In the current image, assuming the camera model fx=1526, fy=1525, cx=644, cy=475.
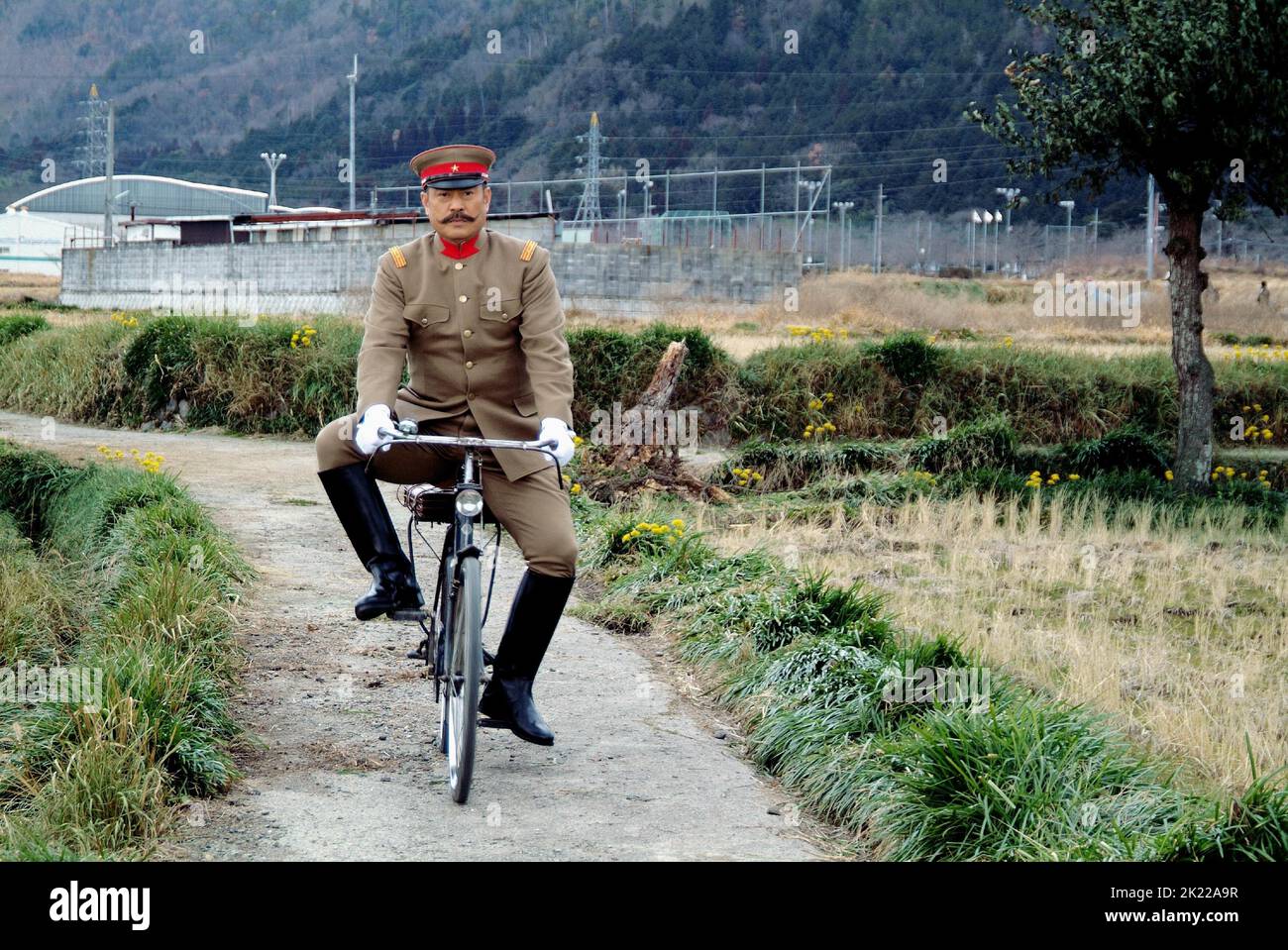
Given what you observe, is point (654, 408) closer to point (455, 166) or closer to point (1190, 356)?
point (1190, 356)

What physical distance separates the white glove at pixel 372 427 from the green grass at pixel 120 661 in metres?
1.13

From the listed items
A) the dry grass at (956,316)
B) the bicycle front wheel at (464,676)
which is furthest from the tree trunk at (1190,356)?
the bicycle front wheel at (464,676)

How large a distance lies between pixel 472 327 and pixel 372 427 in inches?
28.5

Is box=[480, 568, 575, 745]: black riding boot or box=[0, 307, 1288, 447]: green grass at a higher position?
box=[0, 307, 1288, 447]: green grass

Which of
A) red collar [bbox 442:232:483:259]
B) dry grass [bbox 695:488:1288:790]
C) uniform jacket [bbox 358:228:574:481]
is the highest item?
red collar [bbox 442:232:483:259]

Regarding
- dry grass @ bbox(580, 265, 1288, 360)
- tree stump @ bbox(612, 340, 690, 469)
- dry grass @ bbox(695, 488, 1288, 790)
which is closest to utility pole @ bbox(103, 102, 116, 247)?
dry grass @ bbox(580, 265, 1288, 360)

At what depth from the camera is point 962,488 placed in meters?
14.9

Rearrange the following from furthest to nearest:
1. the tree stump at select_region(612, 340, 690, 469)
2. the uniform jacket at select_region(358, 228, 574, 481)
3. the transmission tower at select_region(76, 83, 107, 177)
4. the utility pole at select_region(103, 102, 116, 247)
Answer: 1. the transmission tower at select_region(76, 83, 107, 177)
2. the utility pole at select_region(103, 102, 116, 247)
3. the tree stump at select_region(612, 340, 690, 469)
4. the uniform jacket at select_region(358, 228, 574, 481)

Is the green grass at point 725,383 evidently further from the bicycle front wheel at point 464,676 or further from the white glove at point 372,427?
the white glove at point 372,427

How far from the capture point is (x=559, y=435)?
5031mm

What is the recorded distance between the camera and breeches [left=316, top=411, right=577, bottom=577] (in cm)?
537

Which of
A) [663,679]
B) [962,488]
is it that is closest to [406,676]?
[663,679]

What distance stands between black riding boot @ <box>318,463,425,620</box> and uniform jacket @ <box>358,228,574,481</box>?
0.30 m

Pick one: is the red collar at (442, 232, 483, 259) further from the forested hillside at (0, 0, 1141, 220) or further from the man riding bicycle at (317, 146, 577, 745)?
the forested hillside at (0, 0, 1141, 220)
